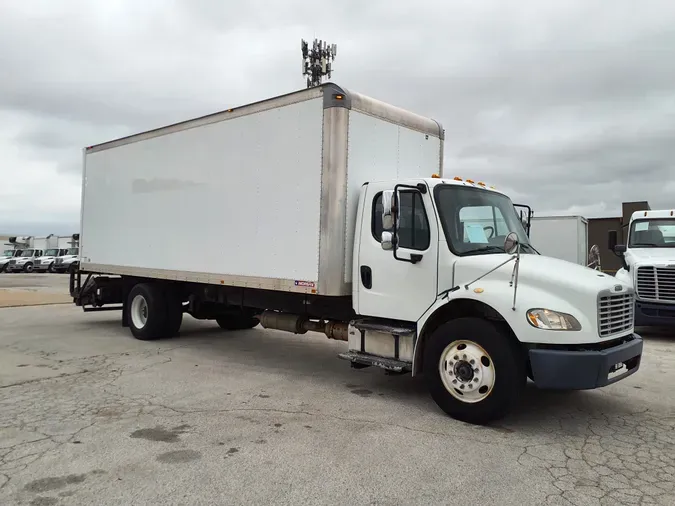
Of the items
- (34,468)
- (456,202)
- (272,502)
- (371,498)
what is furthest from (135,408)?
(456,202)

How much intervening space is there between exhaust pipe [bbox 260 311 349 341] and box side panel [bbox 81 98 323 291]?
91 centimetres

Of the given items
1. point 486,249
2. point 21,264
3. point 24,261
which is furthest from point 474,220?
point 21,264

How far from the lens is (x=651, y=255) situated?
36.5ft

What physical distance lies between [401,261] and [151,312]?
558 centimetres

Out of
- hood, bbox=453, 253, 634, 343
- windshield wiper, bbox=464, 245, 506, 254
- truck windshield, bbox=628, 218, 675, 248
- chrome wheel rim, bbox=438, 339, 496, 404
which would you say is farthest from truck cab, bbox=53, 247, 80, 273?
hood, bbox=453, 253, 634, 343

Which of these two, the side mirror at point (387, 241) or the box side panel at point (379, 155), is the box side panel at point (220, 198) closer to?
the box side panel at point (379, 155)

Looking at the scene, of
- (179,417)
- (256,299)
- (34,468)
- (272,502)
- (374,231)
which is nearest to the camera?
(272,502)

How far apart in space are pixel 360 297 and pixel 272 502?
307 cm

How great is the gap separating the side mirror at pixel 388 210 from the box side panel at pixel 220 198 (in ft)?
3.38

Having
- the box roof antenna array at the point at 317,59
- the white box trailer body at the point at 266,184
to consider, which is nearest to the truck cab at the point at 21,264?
the box roof antenna array at the point at 317,59

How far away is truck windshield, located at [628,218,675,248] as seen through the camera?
11.4m

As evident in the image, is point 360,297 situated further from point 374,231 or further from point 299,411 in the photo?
point 299,411

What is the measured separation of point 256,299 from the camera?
26.5ft

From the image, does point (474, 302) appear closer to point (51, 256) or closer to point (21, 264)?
point (51, 256)
